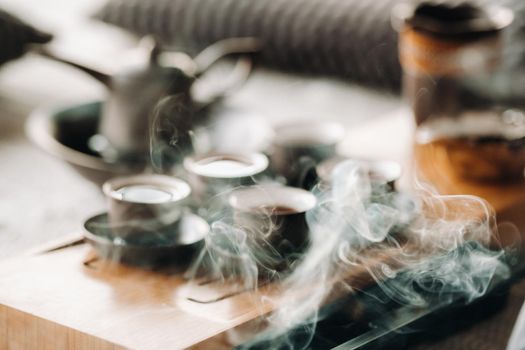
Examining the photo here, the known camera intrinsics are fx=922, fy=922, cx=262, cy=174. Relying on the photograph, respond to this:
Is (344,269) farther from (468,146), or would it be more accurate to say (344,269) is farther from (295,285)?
(468,146)

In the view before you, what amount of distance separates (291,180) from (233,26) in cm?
94

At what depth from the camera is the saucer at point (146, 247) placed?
1.13 m

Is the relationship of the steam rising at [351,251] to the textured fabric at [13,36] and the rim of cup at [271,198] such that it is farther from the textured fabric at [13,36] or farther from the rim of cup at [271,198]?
the textured fabric at [13,36]

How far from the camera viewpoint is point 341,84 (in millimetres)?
2139

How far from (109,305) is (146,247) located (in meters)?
0.10

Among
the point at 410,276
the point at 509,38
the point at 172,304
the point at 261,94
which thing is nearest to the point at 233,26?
the point at 261,94

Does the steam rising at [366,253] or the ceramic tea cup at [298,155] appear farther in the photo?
the ceramic tea cup at [298,155]

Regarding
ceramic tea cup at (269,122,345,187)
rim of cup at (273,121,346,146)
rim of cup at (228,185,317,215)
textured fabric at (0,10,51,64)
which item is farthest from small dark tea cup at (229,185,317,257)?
textured fabric at (0,10,51,64)

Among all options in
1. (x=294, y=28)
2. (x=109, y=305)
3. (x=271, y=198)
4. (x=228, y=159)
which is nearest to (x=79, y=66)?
(x=228, y=159)

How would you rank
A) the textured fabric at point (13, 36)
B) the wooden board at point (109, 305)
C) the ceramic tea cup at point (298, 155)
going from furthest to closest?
the textured fabric at point (13, 36) → the ceramic tea cup at point (298, 155) → the wooden board at point (109, 305)

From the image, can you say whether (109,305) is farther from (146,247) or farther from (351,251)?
(351,251)

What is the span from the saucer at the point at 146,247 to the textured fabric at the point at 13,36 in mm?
945

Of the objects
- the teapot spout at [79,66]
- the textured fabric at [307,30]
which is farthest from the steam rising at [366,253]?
the textured fabric at [307,30]

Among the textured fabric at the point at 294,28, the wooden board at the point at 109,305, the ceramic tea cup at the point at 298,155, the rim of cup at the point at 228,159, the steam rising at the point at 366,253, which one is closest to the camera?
the wooden board at the point at 109,305
